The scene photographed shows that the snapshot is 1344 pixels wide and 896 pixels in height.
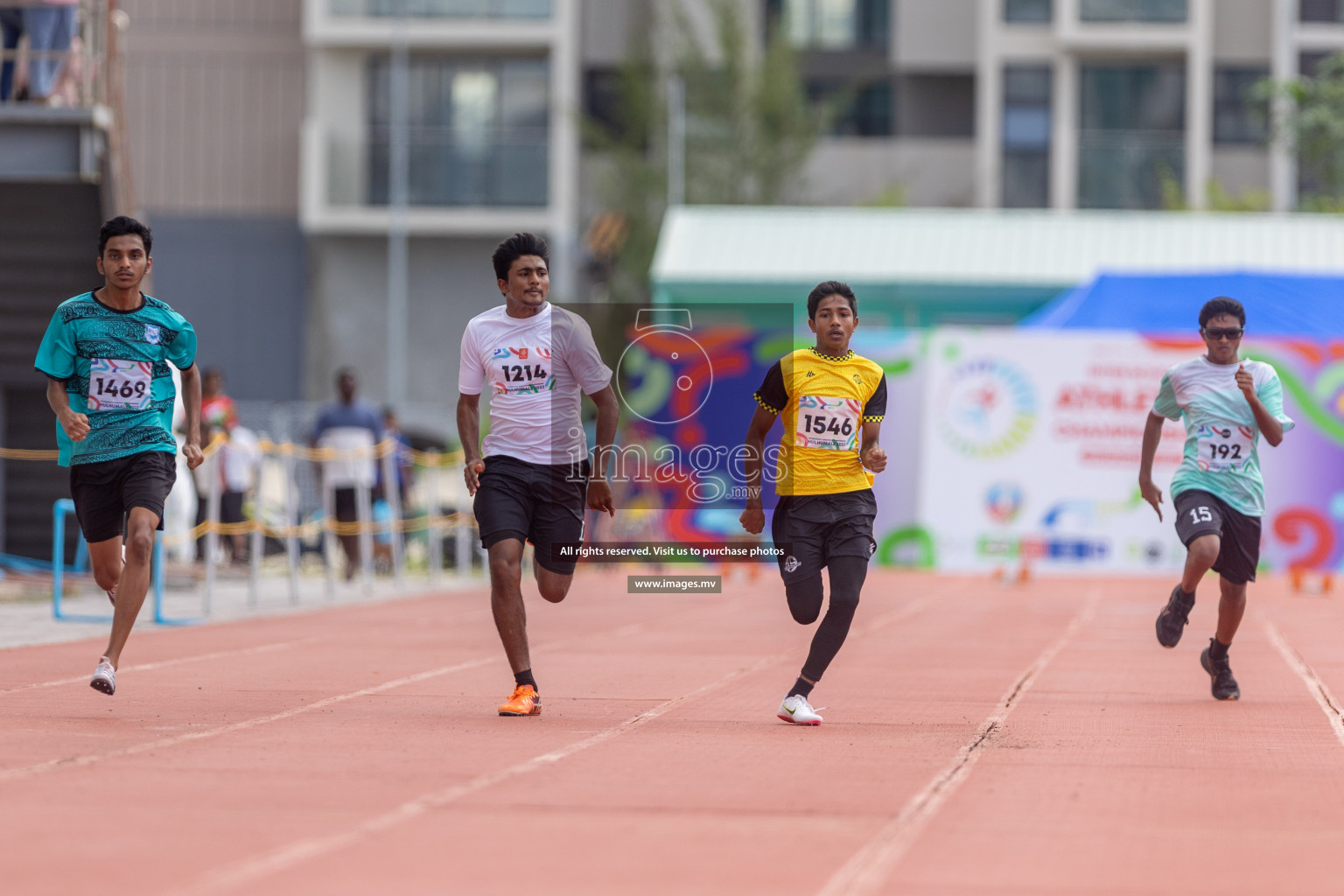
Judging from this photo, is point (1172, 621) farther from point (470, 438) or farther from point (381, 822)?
point (381, 822)

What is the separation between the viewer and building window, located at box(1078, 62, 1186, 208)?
43.6m

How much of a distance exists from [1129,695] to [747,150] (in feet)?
108

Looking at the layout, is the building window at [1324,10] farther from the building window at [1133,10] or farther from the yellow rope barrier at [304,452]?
the yellow rope barrier at [304,452]

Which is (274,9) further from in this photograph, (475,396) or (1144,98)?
(475,396)

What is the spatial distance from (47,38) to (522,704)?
10.2 meters

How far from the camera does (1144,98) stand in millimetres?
43906

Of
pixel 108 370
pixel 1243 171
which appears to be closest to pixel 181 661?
pixel 108 370

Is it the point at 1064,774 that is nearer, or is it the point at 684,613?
the point at 1064,774

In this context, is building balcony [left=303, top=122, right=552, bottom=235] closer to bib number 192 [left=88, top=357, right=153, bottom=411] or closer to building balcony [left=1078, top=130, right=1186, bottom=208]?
building balcony [left=1078, top=130, right=1186, bottom=208]

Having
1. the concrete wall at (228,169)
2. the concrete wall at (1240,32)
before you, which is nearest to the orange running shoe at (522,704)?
the concrete wall at (228,169)

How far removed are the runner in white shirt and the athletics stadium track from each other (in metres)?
0.50

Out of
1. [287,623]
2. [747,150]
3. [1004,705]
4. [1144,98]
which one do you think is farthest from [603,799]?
[1144,98]

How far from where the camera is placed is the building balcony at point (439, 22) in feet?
136

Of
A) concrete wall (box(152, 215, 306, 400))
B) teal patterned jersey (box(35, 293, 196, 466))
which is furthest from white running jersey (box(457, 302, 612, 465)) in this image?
concrete wall (box(152, 215, 306, 400))
